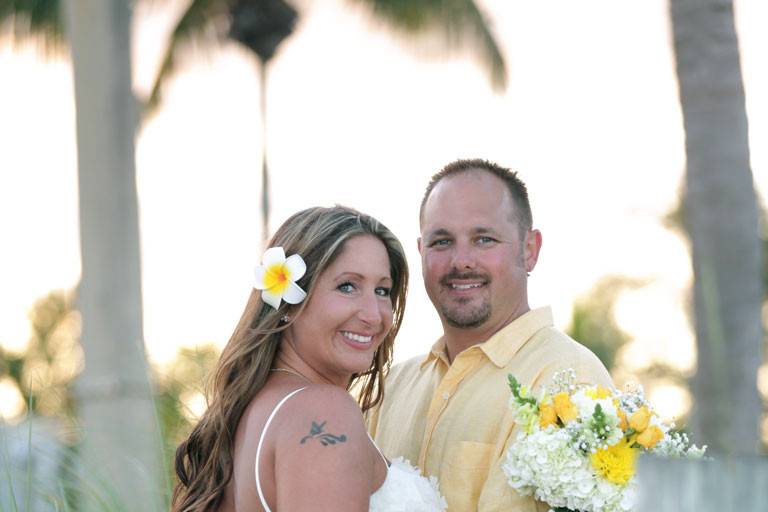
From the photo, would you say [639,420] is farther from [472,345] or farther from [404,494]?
[472,345]

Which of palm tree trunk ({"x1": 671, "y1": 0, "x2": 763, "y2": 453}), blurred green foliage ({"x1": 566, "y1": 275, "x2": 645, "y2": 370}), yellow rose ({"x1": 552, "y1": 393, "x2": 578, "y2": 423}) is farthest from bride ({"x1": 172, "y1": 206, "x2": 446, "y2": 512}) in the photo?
blurred green foliage ({"x1": 566, "y1": 275, "x2": 645, "y2": 370})

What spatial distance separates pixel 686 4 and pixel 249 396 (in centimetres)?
488

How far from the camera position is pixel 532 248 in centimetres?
516

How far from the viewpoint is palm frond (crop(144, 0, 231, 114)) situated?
1950 centimetres

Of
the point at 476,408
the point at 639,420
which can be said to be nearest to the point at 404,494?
the point at 639,420

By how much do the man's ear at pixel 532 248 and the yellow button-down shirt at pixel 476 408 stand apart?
329 millimetres

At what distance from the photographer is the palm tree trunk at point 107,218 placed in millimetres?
10742

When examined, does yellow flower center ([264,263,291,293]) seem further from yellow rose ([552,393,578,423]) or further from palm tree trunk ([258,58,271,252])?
palm tree trunk ([258,58,271,252])

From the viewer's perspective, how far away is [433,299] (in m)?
5.00

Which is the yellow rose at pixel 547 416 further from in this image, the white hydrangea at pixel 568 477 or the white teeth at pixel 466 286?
the white teeth at pixel 466 286

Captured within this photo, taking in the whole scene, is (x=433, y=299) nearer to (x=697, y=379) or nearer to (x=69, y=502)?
(x=69, y=502)

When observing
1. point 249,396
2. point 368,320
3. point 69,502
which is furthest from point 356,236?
point 69,502

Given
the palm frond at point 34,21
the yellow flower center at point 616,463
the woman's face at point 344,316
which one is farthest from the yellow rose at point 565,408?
the palm frond at point 34,21

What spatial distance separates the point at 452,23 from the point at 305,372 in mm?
16451
